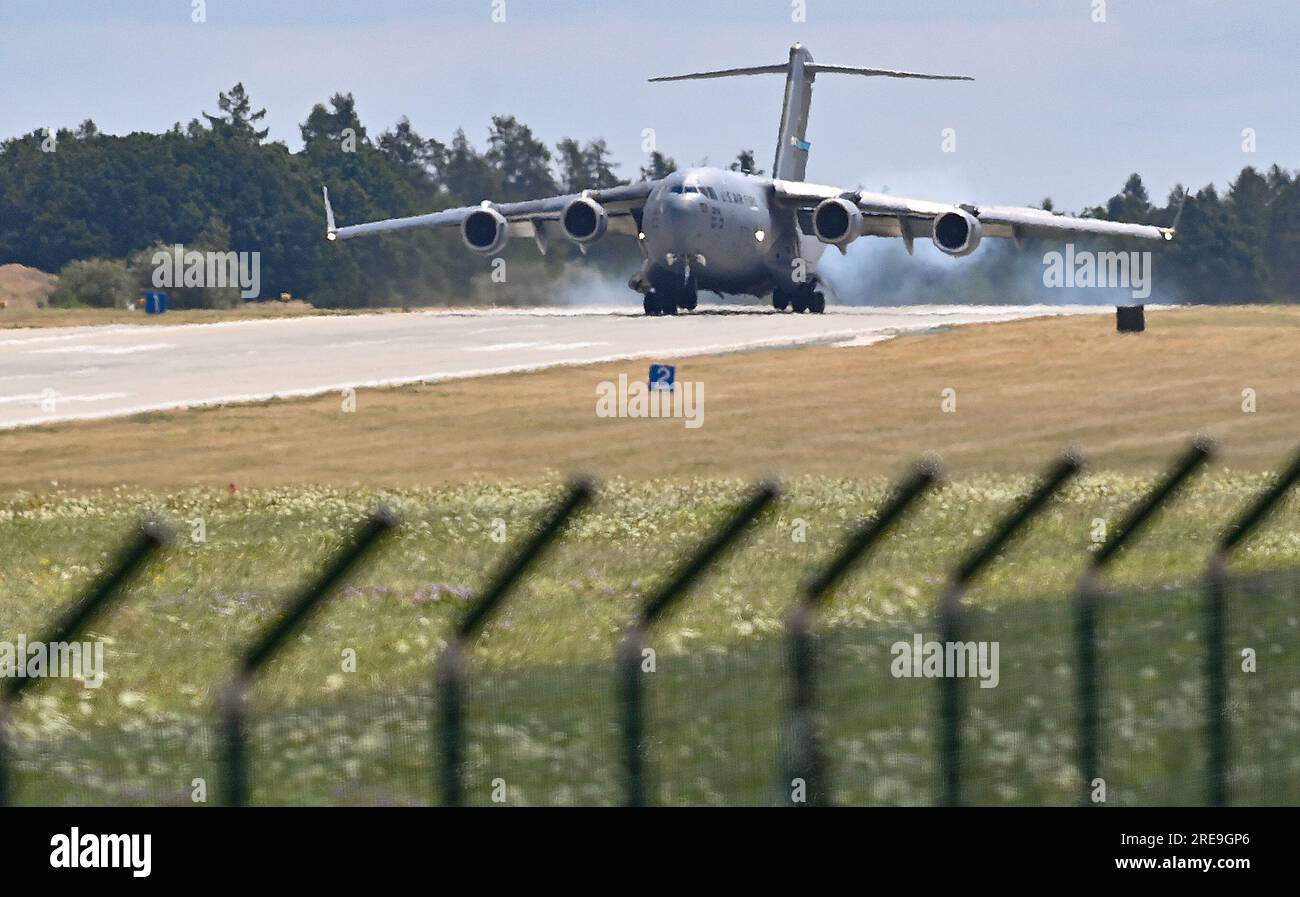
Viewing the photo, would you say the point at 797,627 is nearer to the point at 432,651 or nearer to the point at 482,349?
the point at 432,651

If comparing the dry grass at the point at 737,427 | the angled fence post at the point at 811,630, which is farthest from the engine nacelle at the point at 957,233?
the angled fence post at the point at 811,630

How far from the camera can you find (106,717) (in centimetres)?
988

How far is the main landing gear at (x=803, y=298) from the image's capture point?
220ft

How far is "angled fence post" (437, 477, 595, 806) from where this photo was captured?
5480 mm

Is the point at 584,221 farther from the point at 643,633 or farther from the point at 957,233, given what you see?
the point at 643,633

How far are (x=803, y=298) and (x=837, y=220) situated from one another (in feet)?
11.1

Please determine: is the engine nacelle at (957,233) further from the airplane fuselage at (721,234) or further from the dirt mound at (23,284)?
the dirt mound at (23,284)

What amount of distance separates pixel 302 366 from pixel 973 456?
15957mm

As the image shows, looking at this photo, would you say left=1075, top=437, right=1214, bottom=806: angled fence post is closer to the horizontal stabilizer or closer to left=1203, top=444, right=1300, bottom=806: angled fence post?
left=1203, top=444, right=1300, bottom=806: angled fence post

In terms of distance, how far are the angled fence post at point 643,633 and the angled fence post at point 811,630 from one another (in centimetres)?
26

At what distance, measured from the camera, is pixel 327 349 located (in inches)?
1784

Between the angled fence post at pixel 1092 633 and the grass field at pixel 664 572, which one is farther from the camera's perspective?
the angled fence post at pixel 1092 633
